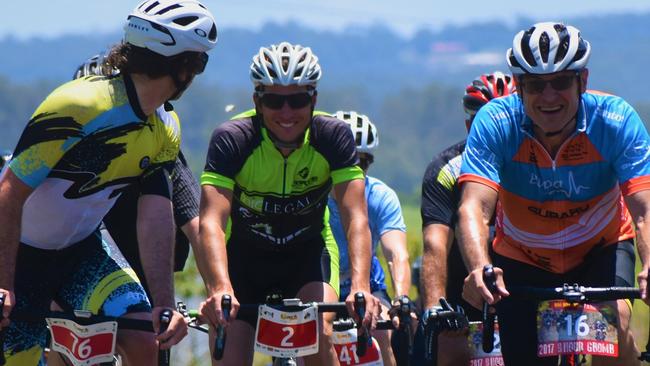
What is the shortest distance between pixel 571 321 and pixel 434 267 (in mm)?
1643

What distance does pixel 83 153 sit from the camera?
7.17 metres

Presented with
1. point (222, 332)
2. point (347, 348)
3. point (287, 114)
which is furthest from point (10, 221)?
point (347, 348)

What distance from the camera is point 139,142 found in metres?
7.31

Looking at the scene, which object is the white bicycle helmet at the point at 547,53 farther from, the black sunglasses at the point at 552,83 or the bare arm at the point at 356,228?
the bare arm at the point at 356,228

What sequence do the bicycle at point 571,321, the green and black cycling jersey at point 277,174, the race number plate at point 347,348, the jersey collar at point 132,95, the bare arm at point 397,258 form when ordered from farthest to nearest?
the bare arm at point 397,258 → the race number plate at point 347,348 → the green and black cycling jersey at point 277,174 → the jersey collar at point 132,95 → the bicycle at point 571,321

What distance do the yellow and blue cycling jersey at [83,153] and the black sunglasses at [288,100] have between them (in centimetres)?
93

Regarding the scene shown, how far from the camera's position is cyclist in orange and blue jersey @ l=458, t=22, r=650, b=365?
24.5 feet

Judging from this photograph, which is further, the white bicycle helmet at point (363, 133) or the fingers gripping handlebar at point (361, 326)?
the white bicycle helmet at point (363, 133)

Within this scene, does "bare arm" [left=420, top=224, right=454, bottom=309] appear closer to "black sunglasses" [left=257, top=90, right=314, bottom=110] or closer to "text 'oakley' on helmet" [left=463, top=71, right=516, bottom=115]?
"black sunglasses" [left=257, top=90, right=314, bottom=110]

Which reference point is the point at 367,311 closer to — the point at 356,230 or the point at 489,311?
the point at 356,230

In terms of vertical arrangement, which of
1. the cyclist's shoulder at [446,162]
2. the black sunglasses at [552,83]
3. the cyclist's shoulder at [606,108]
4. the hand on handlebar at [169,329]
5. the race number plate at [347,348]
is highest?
the black sunglasses at [552,83]

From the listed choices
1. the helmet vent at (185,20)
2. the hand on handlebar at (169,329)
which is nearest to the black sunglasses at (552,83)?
the helmet vent at (185,20)

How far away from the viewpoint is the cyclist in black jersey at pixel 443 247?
27.7 ft

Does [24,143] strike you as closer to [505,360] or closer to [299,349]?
[299,349]
